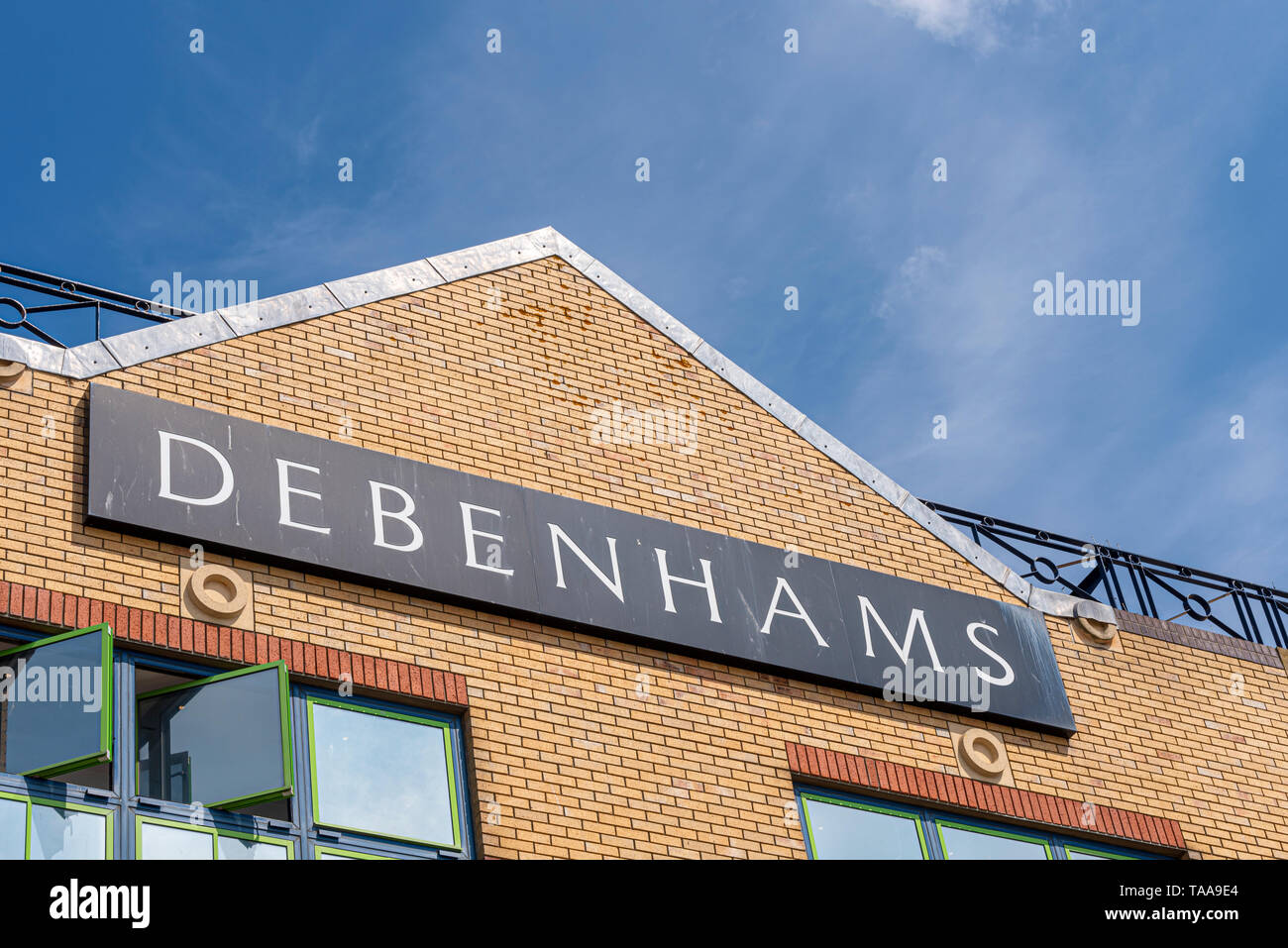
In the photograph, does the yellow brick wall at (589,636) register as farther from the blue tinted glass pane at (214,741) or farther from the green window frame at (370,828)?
the blue tinted glass pane at (214,741)

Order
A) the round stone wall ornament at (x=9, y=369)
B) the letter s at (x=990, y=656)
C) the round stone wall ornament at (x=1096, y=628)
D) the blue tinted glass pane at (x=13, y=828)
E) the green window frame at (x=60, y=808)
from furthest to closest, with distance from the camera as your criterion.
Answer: the round stone wall ornament at (x=1096, y=628) < the letter s at (x=990, y=656) < the round stone wall ornament at (x=9, y=369) < the green window frame at (x=60, y=808) < the blue tinted glass pane at (x=13, y=828)

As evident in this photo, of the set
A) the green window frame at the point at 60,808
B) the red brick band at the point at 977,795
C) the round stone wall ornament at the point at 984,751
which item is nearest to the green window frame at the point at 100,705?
the green window frame at the point at 60,808

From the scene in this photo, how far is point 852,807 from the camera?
1226 centimetres

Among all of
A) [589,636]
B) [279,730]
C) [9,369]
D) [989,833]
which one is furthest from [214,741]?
[989,833]

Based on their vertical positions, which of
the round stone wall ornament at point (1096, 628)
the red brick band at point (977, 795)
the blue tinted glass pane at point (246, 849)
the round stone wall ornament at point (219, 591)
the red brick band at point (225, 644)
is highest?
the round stone wall ornament at point (1096, 628)

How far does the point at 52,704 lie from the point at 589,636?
362 cm

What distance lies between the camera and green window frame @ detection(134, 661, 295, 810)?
9781 millimetres

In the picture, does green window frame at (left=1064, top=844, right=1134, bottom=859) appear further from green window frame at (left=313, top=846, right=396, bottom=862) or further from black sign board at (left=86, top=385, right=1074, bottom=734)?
green window frame at (left=313, top=846, right=396, bottom=862)

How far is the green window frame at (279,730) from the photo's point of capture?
32.1ft

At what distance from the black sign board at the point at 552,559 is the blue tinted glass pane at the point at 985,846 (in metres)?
0.94

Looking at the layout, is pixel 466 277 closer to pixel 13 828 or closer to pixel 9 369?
pixel 9 369

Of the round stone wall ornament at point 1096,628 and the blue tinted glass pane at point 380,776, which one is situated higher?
the round stone wall ornament at point 1096,628
